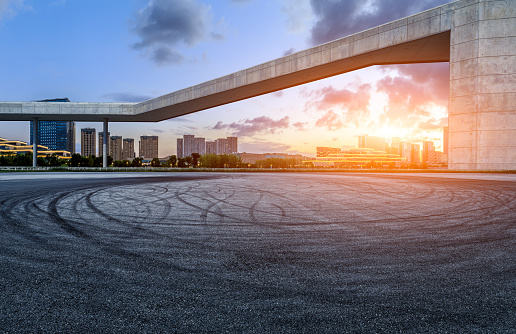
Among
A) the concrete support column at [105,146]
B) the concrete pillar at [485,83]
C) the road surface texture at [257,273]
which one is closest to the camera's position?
the road surface texture at [257,273]

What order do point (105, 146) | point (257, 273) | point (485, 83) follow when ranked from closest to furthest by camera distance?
point (257, 273)
point (485, 83)
point (105, 146)

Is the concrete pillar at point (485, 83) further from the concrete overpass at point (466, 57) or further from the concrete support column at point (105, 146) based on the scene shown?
the concrete support column at point (105, 146)

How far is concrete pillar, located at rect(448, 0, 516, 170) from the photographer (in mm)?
27000

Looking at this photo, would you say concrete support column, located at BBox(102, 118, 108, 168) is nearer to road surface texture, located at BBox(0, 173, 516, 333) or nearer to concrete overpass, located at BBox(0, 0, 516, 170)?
concrete overpass, located at BBox(0, 0, 516, 170)

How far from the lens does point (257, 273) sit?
4180 millimetres

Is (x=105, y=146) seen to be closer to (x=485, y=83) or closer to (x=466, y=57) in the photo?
(x=466, y=57)

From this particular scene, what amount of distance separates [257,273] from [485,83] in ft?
107

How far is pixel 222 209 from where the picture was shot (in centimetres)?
938

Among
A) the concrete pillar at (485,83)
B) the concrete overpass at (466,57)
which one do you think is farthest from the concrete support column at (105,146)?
the concrete pillar at (485,83)

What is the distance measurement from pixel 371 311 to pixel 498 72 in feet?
109

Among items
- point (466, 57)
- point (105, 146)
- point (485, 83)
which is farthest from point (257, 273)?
point (105, 146)

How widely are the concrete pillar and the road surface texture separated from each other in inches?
951

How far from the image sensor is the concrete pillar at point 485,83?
27.0m

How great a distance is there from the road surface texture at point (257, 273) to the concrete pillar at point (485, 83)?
24.2 m
